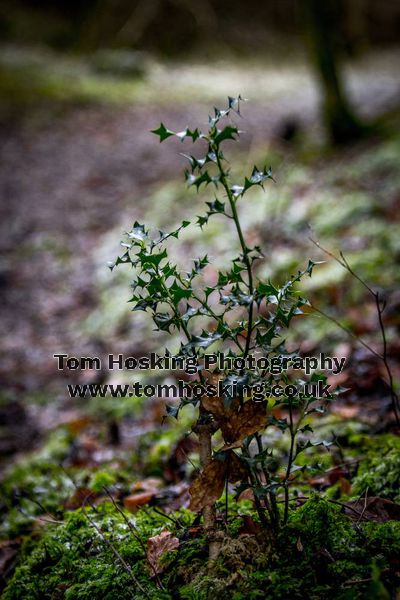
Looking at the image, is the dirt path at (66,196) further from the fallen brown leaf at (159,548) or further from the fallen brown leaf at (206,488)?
the fallen brown leaf at (206,488)

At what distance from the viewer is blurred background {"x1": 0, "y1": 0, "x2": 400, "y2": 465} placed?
4488mm

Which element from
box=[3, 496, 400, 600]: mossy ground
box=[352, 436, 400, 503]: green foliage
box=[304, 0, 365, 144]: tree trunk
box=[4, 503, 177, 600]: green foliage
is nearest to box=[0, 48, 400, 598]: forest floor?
box=[352, 436, 400, 503]: green foliage

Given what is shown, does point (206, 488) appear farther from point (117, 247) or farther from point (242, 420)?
point (117, 247)

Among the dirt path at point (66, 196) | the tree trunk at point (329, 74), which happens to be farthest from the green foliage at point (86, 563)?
the tree trunk at point (329, 74)

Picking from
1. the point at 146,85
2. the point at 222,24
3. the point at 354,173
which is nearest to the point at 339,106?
the point at 354,173

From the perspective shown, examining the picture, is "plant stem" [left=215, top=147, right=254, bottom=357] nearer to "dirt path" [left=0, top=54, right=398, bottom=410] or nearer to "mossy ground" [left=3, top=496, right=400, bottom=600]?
"mossy ground" [left=3, top=496, right=400, bottom=600]

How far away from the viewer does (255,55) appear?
21875 millimetres

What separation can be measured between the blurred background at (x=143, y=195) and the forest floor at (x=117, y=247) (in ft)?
0.09

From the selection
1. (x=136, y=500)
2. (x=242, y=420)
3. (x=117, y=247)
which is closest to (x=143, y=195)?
(x=117, y=247)

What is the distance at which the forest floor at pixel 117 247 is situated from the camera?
2.79m

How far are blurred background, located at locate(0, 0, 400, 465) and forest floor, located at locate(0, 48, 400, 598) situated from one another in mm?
28

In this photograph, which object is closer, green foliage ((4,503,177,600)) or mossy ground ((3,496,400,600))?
mossy ground ((3,496,400,600))

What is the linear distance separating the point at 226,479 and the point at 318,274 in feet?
12.4

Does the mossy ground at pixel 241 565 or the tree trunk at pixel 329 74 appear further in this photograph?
the tree trunk at pixel 329 74
